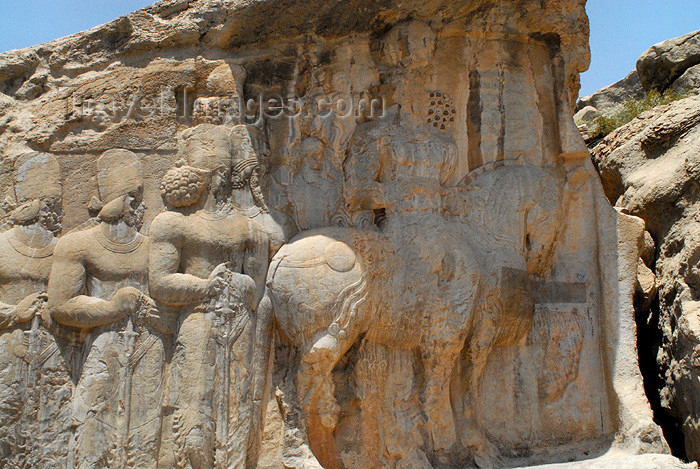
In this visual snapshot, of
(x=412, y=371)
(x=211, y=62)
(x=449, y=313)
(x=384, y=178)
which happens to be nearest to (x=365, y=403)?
(x=412, y=371)

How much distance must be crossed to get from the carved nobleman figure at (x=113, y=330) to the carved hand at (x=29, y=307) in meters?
0.09

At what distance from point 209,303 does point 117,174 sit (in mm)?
1023

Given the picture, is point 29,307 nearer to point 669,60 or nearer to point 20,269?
point 20,269

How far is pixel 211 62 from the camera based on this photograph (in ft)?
17.8

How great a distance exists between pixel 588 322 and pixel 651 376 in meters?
1.17

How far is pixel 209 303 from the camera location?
4.88 m

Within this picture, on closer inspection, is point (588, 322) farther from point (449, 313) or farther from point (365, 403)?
point (365, 403)

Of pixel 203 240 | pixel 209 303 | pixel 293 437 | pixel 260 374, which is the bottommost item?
pixel 293 437

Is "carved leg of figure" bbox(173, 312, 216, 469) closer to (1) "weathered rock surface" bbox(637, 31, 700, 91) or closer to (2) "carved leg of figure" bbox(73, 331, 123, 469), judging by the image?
(2) "carved leg of figure" bbox(73, 331, 123, 469)

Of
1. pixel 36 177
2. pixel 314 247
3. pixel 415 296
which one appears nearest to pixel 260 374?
pixel 314 247

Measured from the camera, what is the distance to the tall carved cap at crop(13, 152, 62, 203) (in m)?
5.14

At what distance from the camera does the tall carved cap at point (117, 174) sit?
16.8 feet

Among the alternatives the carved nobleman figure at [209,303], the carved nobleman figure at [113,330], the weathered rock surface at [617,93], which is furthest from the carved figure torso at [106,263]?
the weathered rock surface at [617,93]

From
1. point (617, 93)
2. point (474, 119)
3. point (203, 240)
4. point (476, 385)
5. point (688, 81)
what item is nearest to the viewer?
point (203, 240)
